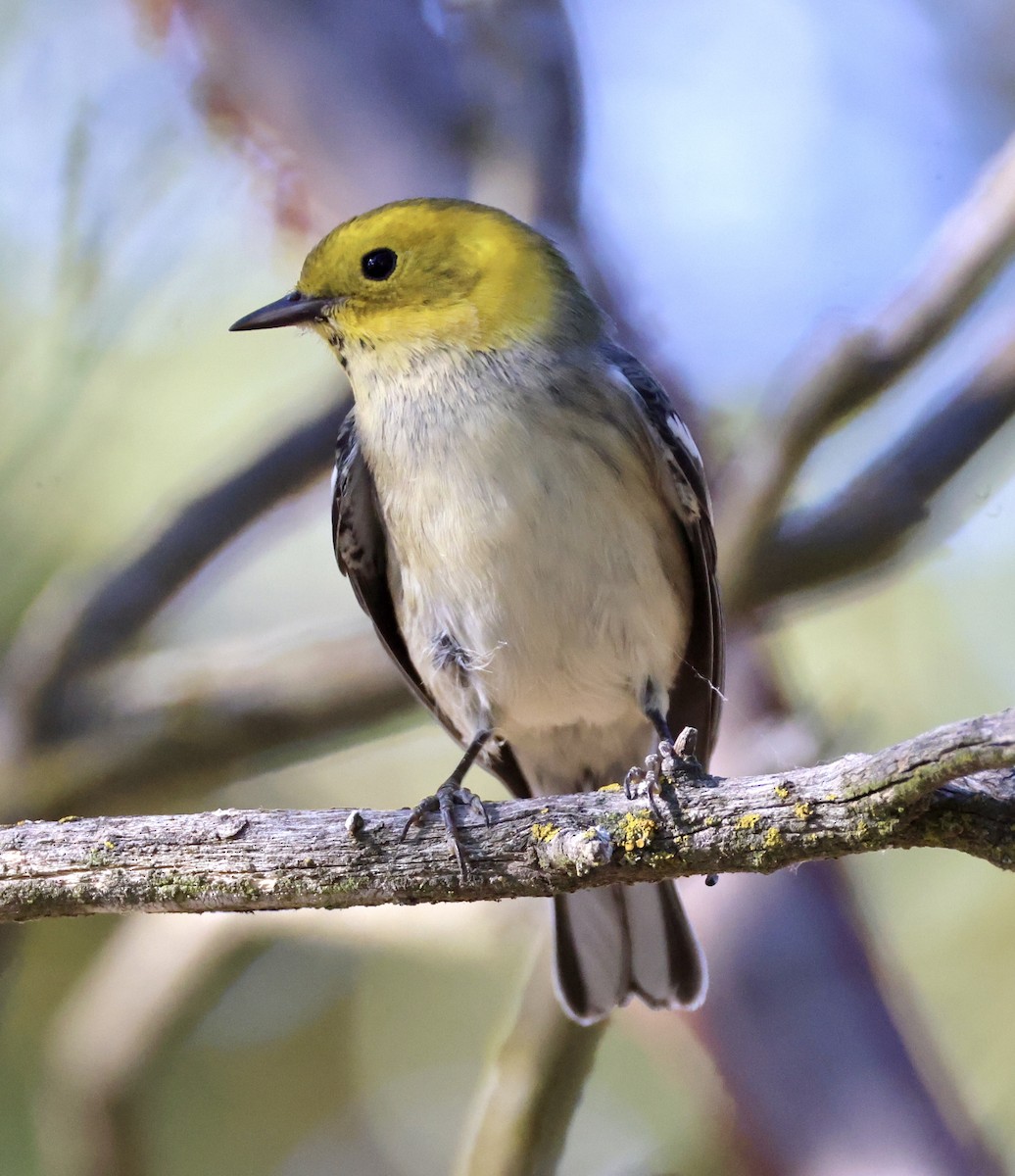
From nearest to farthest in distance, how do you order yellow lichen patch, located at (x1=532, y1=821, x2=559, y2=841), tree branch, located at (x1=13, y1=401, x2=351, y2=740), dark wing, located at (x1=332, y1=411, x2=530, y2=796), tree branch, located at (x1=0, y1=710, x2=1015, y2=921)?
tree branch, located at (x1=0, y1=710, x2=1015, y2=921)
yellow lichen patch, located at (x1=532, y1=821, x2=559, y2=841)
dark wing, located at (x1=332, y1=411, x2=530, y2=796)
tree branch, located at (x1=13, y1=401, x2=351, y2=740)

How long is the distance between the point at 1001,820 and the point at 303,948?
4.62 ft

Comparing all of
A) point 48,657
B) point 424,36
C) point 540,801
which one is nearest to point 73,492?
point 48,657

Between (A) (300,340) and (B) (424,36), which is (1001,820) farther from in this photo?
(B) (424,36)

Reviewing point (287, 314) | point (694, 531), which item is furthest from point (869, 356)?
point (287, 314)

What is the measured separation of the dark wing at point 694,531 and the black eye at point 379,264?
0.30m

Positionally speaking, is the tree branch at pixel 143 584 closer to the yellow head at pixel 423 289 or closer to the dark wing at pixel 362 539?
the dark wing at pixel 362 539

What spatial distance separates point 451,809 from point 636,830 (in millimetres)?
220

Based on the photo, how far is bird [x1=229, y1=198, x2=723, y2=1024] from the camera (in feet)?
4.47

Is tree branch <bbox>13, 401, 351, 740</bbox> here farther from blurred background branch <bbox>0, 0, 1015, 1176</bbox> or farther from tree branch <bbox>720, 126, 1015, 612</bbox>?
tree branch <bbox>720, 126, 1015, 612</bbox>

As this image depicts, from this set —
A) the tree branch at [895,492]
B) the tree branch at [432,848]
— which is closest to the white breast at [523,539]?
the tree branch at [432,848]

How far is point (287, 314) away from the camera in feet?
4.75

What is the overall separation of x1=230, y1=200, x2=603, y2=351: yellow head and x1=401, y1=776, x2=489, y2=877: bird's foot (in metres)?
0.56

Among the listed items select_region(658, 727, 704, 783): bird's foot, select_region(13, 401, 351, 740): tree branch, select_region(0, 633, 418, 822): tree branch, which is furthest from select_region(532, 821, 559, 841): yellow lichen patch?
select_region(13, 401, 351, 740): tree branch

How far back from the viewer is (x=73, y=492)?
2035 mm
